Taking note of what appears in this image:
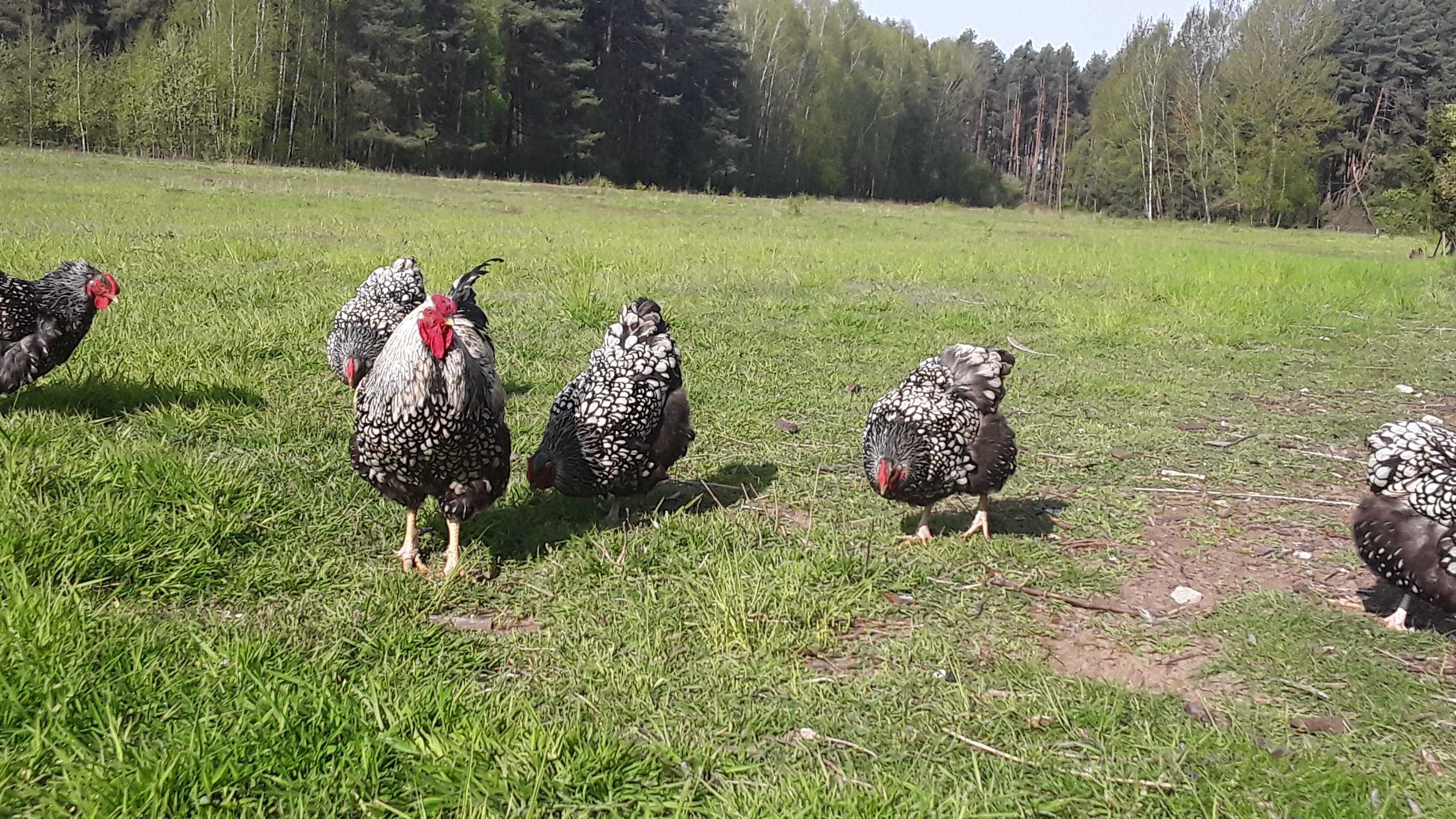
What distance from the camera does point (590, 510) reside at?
5.27 metres

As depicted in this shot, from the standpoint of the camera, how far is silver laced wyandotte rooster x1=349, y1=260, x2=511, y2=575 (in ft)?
13.0

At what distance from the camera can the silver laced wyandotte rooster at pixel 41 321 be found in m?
5.33

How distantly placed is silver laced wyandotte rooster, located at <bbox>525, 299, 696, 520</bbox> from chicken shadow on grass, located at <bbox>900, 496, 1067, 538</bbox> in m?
1.45

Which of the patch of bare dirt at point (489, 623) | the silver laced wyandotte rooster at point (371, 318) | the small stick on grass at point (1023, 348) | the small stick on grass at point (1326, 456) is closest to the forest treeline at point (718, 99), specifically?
the small stick on grass at point (1023, 348)

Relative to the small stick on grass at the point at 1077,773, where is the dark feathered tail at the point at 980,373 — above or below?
above

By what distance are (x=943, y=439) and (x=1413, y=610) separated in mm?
2215

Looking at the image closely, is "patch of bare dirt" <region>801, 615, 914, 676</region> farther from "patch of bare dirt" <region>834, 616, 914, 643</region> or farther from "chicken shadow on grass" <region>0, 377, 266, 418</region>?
"chicken shadow on grass" <region>0, 377, 266, 418</region>

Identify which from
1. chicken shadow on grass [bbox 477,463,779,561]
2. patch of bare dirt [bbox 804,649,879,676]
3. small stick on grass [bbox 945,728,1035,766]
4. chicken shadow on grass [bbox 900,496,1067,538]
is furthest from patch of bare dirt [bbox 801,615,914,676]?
chicken shadow on grass [bbox 477,463,779,561]

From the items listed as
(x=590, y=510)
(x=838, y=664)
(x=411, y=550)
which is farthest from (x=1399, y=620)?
(x=411, y=550)

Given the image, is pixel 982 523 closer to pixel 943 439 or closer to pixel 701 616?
pixel 943 439

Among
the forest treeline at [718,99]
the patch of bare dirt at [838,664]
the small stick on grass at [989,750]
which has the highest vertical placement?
the forest treeline at [718,99]

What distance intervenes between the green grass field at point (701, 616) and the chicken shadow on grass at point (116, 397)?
3 cm

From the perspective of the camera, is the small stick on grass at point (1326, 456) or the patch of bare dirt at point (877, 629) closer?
the patch of bare dirt at point (877, 629)

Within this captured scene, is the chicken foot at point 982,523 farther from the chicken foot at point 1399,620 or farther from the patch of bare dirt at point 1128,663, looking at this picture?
the chicken foot at point 1399,620
